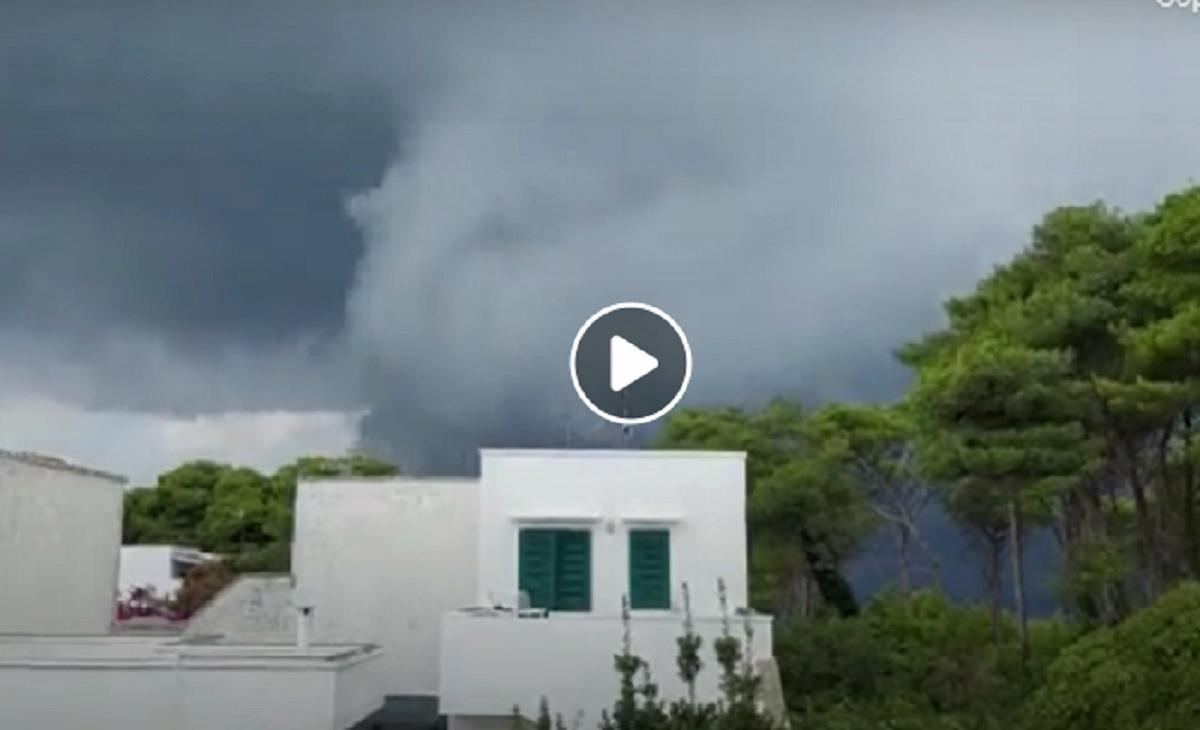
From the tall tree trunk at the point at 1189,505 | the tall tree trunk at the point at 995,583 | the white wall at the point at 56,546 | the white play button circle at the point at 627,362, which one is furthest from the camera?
the tall tree trunk at the point at 995,583

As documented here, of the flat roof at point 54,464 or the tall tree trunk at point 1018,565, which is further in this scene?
the tall tree trunk at point 1018,565

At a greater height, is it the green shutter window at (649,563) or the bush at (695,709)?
the green shutter window at (649,563)

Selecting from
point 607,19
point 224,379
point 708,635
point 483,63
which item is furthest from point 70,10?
point 224,379

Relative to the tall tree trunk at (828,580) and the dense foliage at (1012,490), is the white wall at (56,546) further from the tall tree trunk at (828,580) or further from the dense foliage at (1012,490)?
the tall tree trunk at (828,580)

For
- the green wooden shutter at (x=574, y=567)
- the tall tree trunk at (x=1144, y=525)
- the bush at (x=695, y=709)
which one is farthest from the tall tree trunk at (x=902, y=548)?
the bush at (x=695, y=709)

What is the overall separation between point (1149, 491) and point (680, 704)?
7.83m

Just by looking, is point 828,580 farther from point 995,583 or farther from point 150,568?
point 150,568

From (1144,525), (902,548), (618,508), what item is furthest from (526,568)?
(902,548)

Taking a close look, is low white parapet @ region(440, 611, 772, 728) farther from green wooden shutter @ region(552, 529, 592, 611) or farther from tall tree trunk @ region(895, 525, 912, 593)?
tall tree trunk @ region(895, 525, 912, 593)

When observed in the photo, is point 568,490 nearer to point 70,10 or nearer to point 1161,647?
point 1161,647

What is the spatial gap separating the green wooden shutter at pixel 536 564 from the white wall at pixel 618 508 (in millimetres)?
45

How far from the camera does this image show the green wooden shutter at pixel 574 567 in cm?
720

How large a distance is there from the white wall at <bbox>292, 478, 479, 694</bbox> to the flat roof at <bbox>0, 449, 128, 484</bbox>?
165 cm

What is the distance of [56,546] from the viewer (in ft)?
28.8
